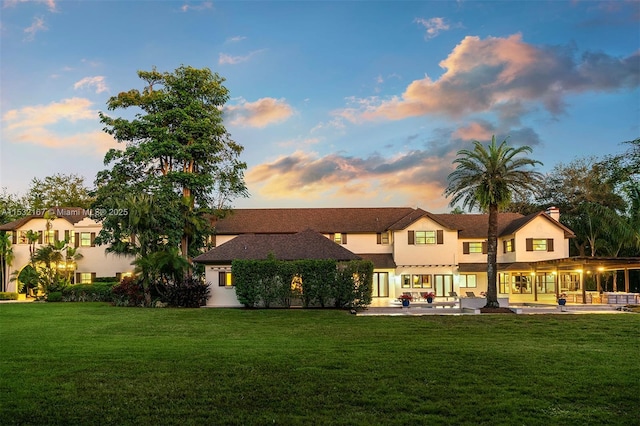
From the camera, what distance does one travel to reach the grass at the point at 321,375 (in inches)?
342

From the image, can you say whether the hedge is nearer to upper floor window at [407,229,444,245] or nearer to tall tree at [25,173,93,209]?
upper floor window at [407,229,444,245]

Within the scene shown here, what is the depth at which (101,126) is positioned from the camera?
42.7 m

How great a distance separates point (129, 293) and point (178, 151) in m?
11.8

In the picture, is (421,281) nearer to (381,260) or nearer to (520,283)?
(381,260)

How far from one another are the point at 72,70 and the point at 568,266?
31.0m

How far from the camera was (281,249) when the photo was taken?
35.4m

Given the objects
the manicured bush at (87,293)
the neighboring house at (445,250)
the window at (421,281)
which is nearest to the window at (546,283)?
the neighboring house at (445,250)

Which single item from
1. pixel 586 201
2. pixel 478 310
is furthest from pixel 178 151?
pixel 586 201

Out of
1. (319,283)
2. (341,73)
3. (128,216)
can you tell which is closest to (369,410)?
(341,73)

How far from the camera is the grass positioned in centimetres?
868

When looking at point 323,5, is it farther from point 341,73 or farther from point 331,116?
point 331,116

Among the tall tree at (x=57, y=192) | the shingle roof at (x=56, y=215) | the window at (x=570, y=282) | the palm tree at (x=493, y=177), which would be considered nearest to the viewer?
the palm tree at (x=493, y=177)

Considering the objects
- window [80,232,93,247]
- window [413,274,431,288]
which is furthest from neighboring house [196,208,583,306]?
window [80,232,93,247]

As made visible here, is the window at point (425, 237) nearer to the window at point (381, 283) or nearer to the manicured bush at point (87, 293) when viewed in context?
the window at point (381, 283)
